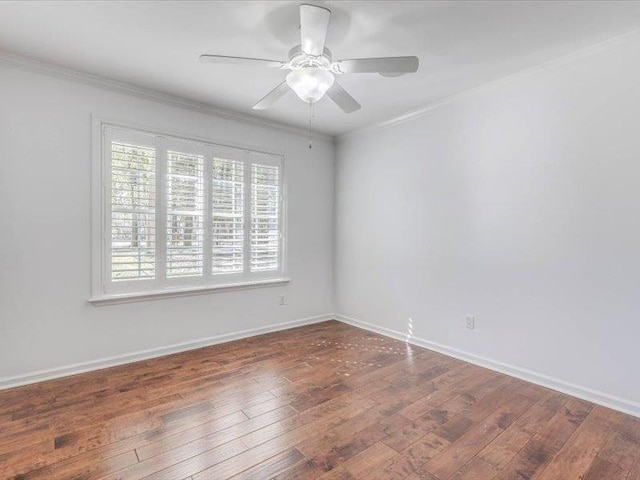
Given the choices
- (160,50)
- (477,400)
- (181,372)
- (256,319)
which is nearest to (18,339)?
(181,372)

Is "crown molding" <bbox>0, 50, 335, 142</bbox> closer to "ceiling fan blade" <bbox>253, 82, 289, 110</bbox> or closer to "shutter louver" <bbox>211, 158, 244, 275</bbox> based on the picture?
"shutter louver" <bbox>211, 158, 244, 275</bbox>

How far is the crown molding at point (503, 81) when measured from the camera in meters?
2.35

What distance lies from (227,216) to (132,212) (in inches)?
37.0

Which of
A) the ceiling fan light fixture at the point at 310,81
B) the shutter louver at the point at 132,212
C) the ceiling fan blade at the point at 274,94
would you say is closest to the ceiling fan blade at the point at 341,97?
the ceiling fan light fixture at the point at 310,81

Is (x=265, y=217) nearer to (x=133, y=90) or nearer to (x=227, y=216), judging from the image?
(x=227, y=216)

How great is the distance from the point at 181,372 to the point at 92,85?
262 cm

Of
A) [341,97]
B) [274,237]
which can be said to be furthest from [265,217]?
[341,97]

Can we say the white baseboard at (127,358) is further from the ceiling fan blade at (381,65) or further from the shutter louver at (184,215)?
the ceiling fan blade at (381,65)

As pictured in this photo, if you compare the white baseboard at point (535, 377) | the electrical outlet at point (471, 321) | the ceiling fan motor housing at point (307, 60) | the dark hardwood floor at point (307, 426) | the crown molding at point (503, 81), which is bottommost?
the dark hardwood floor at point (307, 426)

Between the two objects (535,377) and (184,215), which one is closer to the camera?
(535,377)

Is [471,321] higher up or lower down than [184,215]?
lower down

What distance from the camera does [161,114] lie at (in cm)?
331

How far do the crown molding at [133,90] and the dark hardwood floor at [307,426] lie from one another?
251 centimetres

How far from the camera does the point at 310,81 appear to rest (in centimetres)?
209
